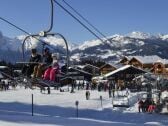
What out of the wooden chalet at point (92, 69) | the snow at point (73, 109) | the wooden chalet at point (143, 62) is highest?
the wooden chalet at point (143, 62)

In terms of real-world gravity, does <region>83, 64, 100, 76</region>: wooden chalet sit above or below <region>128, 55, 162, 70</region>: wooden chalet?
below

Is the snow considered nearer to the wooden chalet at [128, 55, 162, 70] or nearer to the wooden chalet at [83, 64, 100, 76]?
the wooden chalet at [83, 64, 100, 76]

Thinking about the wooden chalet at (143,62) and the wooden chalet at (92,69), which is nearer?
the wooden chalet at (92,69)

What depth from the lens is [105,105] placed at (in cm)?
5022

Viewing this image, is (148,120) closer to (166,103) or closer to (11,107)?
(166,103)

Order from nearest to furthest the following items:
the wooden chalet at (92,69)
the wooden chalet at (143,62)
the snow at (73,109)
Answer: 1. the wooden chalet at (92,69)
2. the snow at (73,109)
3. the wooden chalet at (143,62)

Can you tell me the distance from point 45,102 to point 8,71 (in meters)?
30.6

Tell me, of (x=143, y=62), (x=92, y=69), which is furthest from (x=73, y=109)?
(x=143, y=62)

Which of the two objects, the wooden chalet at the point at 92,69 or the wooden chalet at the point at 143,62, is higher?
the wooden chalet at the point at 143,62

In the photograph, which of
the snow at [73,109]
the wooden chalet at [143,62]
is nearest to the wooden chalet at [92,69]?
the snow at [73,109]

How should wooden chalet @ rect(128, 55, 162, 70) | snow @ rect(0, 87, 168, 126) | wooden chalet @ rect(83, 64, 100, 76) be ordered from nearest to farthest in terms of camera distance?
wooden chalet @ rect(83, 64, 100, 76) → snow @ rect(0, 87, 168, 126) → wooden chalet @ rect(128, 55, 162, 70)

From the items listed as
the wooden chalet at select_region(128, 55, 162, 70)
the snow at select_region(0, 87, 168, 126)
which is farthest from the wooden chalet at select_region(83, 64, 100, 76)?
the wooden chalet at select_region(128, 55, 162, 70)

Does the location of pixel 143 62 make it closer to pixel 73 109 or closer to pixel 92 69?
pixel 92 69

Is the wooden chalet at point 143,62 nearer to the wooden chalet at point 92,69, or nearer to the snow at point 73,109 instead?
the wooden chalet at point 92,69
